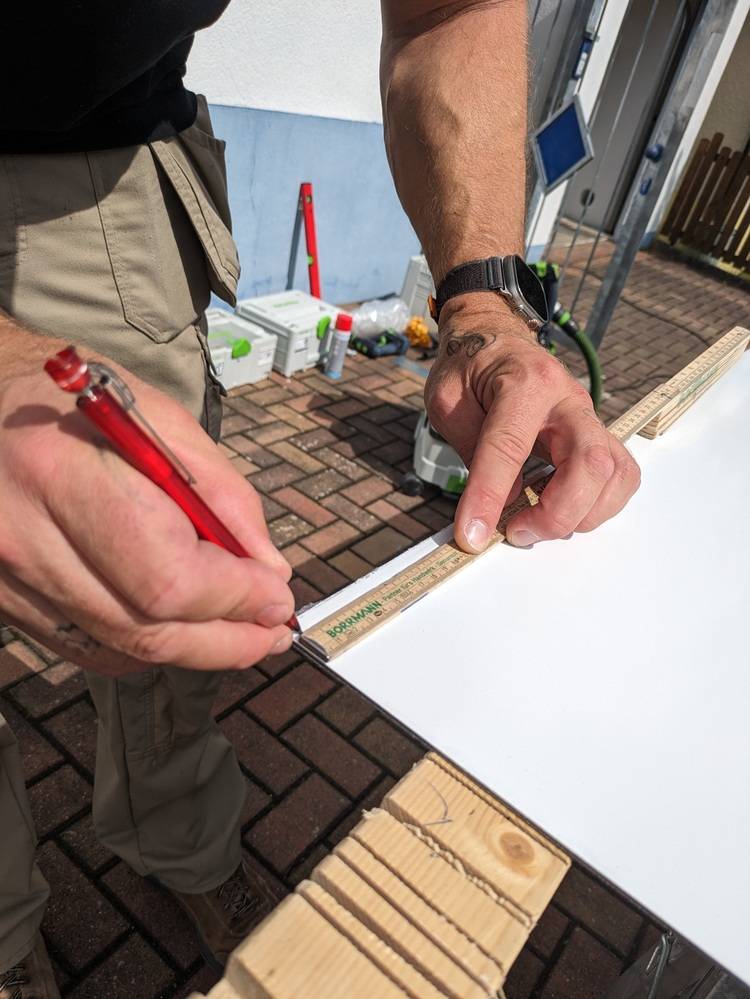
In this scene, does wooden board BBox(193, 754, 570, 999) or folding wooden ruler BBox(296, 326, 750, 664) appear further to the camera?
folding wooden ruler BBox(296, 326, 750, 664)

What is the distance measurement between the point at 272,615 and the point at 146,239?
100cm

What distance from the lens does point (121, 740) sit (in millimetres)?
1587

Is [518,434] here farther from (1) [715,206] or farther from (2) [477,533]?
(1) [715,206]

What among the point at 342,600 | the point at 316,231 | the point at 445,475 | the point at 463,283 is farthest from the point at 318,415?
the point at 342,600

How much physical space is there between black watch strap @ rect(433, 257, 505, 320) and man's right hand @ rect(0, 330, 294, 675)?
97cm

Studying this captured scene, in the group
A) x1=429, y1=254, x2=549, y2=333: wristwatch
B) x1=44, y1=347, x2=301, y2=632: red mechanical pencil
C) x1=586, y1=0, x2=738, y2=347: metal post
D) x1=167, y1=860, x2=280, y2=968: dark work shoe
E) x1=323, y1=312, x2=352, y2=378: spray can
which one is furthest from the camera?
x1=323, y1=312, x2=352, y2=378: spray can

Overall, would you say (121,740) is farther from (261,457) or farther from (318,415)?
(318,415)

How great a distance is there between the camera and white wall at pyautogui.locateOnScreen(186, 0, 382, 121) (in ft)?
12.5

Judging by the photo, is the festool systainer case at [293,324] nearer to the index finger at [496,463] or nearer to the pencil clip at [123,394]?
the index finger at [496,463]

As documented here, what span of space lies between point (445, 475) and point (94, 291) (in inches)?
100

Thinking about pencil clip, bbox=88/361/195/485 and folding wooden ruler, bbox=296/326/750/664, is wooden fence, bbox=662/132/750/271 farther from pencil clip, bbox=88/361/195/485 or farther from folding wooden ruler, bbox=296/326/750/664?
pencil clip, bbox=88/361/195/485

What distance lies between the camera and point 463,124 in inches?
63.2

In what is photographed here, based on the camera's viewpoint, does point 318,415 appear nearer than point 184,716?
No

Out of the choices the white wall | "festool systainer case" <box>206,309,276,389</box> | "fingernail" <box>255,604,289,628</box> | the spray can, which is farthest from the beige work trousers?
the spray can
